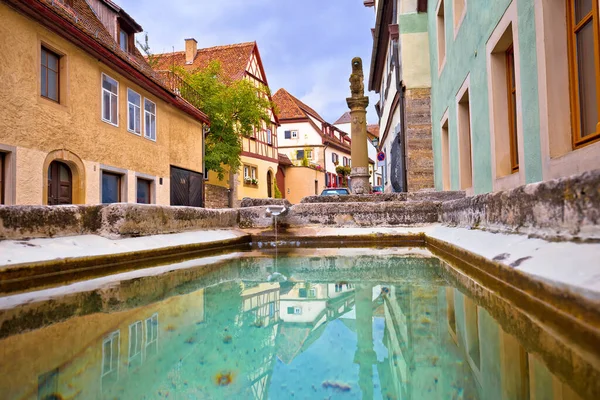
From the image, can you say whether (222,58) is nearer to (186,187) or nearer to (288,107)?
(186,187)

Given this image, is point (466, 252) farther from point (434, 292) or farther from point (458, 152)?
point (458, 152)

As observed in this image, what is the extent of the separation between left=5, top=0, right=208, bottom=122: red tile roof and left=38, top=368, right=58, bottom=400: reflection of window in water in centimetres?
881

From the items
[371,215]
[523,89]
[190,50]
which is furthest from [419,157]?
[190,50]

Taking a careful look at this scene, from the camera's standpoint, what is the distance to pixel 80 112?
32.8 ft

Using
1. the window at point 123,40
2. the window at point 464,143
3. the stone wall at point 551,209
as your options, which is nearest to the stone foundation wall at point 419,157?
the window at point 464,143

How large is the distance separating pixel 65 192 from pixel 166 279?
26.5 feet

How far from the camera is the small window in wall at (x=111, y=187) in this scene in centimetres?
1129

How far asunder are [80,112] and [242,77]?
14.4 metres

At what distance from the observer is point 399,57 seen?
1110 centimetres

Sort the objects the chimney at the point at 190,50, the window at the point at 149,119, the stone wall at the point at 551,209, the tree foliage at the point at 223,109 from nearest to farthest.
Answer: the stone wall at the point at 551,209 < the window at the point at 149,119 < the tree foliage at the point at 223,109 < the chimney at the point at 190,50

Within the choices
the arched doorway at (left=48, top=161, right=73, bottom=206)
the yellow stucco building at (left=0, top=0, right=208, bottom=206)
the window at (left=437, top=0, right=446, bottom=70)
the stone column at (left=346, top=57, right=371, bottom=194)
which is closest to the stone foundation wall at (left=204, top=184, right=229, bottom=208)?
the yellow stucco building at (left=0, top=0, right=208, bottom=206)

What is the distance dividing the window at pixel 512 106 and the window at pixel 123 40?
12814 mm

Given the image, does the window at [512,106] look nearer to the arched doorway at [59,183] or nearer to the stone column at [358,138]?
the stone column at [358,138]

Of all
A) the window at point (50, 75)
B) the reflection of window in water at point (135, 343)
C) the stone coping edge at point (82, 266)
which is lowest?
the reflection of window in water at point (135, 343)
